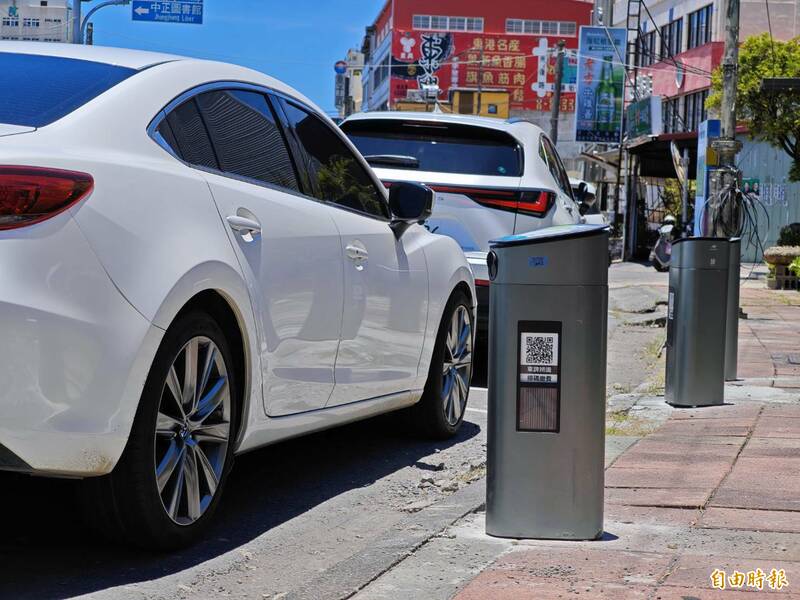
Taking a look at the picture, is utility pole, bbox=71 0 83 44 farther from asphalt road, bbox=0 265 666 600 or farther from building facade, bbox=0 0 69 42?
building facade, bbox=0 0 69 42

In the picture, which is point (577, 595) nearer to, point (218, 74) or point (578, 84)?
point (218, 74)

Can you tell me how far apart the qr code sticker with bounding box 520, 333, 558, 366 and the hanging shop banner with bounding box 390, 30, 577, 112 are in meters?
90.8

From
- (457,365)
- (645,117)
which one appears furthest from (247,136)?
(645,117)

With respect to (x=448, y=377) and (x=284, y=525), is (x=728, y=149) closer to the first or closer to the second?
(x=448, y=377)

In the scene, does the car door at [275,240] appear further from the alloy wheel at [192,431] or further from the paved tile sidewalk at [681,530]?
the paved tile sidewalk at [681,530]

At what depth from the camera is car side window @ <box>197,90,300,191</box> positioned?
4.73 m

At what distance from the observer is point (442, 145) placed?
9250mm

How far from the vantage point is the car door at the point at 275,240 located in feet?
14.9

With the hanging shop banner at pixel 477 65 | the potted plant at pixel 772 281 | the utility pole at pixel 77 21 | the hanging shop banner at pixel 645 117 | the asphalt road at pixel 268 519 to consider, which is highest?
the hanging shop banner at pixel 477 65

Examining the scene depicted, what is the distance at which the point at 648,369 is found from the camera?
10.9 metres

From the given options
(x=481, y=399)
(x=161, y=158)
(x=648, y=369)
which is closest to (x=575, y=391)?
(x=161, y=158)

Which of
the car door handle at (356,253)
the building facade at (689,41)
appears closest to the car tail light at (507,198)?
the car door handle at (356,253)

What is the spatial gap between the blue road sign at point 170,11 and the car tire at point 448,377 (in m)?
39.3

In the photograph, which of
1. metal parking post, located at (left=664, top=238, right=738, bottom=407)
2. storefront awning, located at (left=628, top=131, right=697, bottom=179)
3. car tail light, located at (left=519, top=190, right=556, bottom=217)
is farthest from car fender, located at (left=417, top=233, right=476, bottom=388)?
storefront awning, located at (left=628, top=131, right=697, bottom=179)
